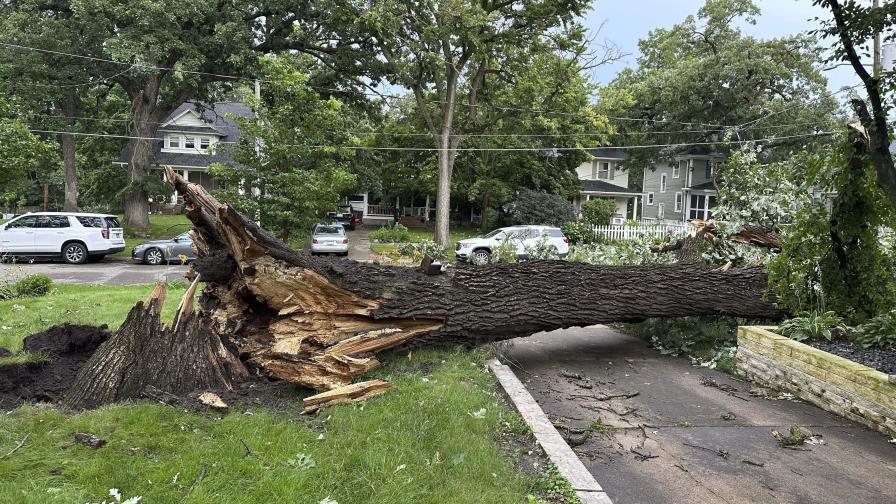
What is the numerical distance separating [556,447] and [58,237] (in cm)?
2061

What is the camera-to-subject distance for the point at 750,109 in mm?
31000

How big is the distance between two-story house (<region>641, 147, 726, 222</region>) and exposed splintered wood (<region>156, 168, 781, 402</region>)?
31.9m

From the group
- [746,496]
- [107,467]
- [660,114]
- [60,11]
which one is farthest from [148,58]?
[660,114]

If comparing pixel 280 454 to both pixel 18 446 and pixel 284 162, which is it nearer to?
pixel 18 446

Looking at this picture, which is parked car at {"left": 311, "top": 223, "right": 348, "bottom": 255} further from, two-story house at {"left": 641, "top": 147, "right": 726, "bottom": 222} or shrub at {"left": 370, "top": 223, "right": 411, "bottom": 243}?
two-story house at {"left": 641, "top": 147, "right": 726, "bottom": 222}

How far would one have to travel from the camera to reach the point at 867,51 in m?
4.91

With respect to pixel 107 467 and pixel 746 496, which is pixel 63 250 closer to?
pixel 107 467

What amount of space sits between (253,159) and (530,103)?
550 inches

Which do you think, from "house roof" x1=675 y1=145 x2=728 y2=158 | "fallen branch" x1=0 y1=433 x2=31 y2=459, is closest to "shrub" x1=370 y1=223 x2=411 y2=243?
"house roof" x1=675 y1=145 x2=728 y2=158

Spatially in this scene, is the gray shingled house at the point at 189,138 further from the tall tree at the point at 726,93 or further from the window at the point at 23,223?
the tall tree at the point at 726,93

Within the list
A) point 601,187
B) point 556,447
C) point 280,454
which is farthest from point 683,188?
point 280,454

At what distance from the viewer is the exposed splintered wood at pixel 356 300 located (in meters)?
4.93

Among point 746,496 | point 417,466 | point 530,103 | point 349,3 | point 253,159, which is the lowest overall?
point 746,496

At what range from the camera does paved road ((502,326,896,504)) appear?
373 cm
